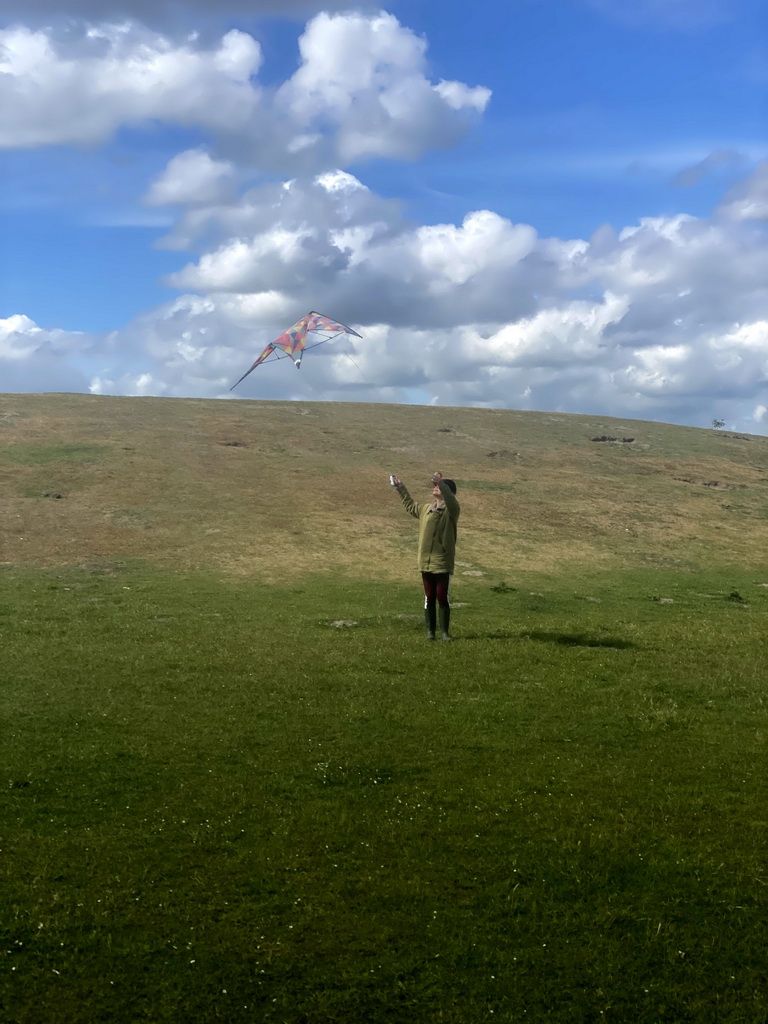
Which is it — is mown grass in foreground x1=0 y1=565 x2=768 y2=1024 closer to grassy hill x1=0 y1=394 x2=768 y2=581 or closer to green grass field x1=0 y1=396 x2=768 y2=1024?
green grass field x1=0 y1=396 x2=768 y2=1024

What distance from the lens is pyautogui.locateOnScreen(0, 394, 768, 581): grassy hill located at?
2944 centimetres

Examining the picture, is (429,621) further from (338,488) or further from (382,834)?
(338,488)

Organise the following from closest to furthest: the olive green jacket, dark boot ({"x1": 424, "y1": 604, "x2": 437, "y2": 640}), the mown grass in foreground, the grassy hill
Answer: the mown grass in foreground < the olive green jacket < dark boot ({"x1": 424, "y1": 604, "x2": 437, "y2": 640}) < the grassy hill

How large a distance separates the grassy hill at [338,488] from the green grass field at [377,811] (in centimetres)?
619

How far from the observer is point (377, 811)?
8711 mm

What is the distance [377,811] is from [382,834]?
1.90ft

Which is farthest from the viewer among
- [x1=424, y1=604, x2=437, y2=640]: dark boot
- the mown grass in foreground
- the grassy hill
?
the grassy hill

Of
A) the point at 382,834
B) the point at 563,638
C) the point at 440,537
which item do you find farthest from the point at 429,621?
the point at 382,834

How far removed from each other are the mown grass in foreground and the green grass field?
29 millimetres

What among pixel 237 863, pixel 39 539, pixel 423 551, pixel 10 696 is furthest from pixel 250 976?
pixel 39 539

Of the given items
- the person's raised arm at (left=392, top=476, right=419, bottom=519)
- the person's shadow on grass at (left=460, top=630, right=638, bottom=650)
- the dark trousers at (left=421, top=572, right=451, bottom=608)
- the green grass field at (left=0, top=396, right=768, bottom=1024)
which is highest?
the person's raised arm at (left=392, top=476, right=419, bottom=519)

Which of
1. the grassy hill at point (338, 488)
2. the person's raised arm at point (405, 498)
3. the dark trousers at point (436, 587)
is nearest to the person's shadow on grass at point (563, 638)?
the dark trousers at point (436, 587)

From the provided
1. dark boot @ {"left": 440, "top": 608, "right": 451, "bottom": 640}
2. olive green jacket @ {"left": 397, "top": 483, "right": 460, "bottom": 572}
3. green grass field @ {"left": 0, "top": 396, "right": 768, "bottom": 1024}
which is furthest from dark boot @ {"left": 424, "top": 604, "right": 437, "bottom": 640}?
olive green jacket @ {"left": 397, "top": 483, "right": 460, "bottom": 572}

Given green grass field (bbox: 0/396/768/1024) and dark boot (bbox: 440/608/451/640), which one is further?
dark boot (bbox: 440/608/451/640)
